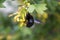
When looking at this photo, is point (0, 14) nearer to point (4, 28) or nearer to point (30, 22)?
point (4, 28)

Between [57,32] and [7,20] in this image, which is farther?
[57,32]

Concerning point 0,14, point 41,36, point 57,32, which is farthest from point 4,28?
point 57,32

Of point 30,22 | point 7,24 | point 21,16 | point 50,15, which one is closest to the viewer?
point 21,16

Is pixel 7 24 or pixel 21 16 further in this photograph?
pixel 7 24

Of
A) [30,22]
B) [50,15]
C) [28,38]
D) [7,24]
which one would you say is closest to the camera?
[30,22]

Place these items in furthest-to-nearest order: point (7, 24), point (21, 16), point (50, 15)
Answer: point (7, 24) → point (50, 15) → point (21, 16)

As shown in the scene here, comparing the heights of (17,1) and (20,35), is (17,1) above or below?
above

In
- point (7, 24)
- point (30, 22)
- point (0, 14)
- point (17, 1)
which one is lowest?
point (7, 24)

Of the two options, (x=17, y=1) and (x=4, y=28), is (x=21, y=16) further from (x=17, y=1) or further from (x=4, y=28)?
(x=4, y=28)

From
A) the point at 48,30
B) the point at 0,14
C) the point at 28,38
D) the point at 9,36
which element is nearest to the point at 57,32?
the point at 48,30
